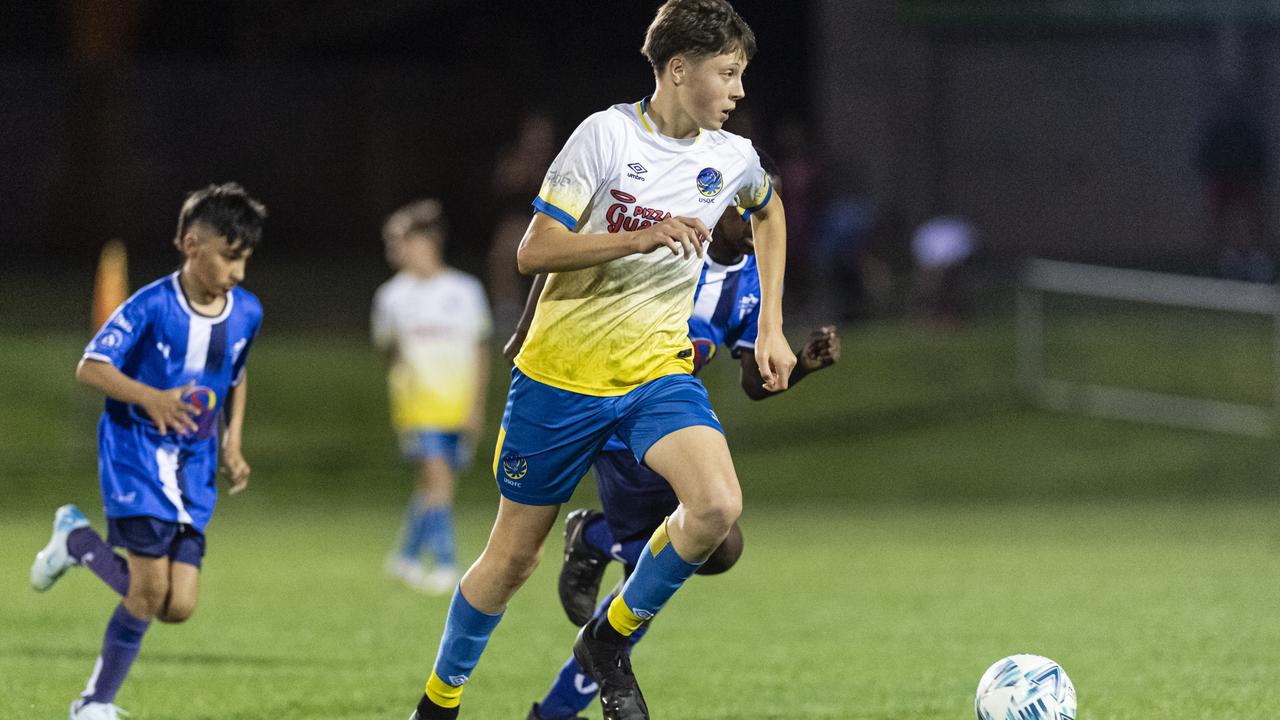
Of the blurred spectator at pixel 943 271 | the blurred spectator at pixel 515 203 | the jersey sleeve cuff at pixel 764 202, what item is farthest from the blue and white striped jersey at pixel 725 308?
the blurred spectator at pixel 943 271

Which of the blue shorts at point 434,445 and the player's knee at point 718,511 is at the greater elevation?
the player's knee at point 718,511

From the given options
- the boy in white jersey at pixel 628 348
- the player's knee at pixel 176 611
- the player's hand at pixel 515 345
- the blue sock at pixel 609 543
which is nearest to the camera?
the boy in white jersey at pixel 628 348

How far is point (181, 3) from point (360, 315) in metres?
10.00

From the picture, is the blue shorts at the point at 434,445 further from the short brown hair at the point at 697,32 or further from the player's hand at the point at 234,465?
the short brown hair at the point at 697,32

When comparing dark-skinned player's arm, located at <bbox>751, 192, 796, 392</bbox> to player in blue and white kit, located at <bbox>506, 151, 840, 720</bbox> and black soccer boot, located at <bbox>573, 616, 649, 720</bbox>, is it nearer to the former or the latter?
player in blue and white kit, located at <bbox>506, 151, 840, 720</bbox>

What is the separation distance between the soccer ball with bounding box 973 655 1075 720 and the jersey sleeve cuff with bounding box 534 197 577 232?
79.1 inches

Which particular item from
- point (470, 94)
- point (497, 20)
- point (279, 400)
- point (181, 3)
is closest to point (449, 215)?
point (470, 94)

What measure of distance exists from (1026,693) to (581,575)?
5.65 feet

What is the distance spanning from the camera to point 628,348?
5.86m

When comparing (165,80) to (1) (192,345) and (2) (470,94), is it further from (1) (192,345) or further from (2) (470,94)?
(1) (192,345)

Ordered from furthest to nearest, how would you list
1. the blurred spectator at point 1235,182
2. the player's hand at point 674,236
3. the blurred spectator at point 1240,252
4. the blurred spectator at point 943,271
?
1. the blurred spectator at point 1240,252
2. the blurred spectator at point 1235,182
3. the blurred spectator at point 943,271
4. the player's hand at point 674,236

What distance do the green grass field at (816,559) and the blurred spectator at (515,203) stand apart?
1.48 m

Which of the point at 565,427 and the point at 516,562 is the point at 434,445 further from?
the point at 565,427

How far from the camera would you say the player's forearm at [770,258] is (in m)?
6.06
